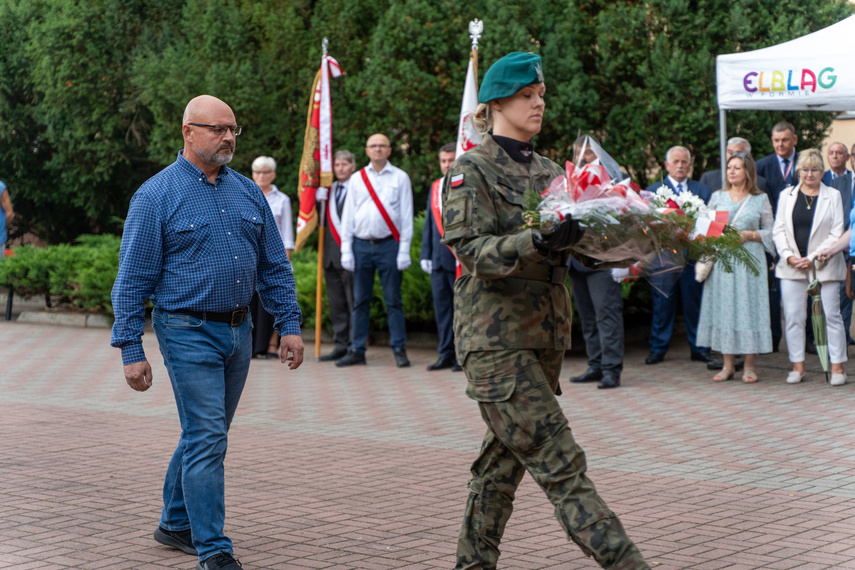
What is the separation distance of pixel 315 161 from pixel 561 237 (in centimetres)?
878

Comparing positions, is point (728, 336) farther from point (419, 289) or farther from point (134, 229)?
Answer: point (134, 229)

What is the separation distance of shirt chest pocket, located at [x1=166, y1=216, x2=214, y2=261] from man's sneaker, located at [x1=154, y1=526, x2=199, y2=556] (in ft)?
4.27

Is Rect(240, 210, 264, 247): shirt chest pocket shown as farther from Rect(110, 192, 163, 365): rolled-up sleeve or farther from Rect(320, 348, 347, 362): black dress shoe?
Rect(320, 348, 347, 362): black dress shoe

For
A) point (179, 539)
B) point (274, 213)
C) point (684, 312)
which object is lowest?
point (179, 539)

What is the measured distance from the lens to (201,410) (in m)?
4.42

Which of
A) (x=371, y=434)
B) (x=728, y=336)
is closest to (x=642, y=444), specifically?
(x=371, y=434)

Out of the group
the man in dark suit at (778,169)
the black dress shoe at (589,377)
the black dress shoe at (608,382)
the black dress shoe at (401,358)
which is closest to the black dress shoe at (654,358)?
the man in dark suit at (778,169)

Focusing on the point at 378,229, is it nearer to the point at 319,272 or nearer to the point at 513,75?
the point at 319,272

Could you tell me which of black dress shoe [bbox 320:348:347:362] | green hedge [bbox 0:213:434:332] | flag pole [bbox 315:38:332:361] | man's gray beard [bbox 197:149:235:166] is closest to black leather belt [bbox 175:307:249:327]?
man's gray beard [bbox 197:149:235:166]

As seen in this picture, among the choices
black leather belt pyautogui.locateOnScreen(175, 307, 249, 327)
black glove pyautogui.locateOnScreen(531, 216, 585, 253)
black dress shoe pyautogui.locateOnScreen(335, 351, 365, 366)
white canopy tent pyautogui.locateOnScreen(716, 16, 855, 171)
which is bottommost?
black dress shoe pyautogui.locateOnScreen(335, 351, 365, 366)

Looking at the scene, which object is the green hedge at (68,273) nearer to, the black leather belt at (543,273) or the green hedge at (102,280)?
the green hedge at (102,280)

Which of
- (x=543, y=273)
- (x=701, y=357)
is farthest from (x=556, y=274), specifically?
(x=701, y=357)

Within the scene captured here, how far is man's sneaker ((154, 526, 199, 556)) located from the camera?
4.85 m

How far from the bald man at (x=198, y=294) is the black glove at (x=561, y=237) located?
5.41 ft
